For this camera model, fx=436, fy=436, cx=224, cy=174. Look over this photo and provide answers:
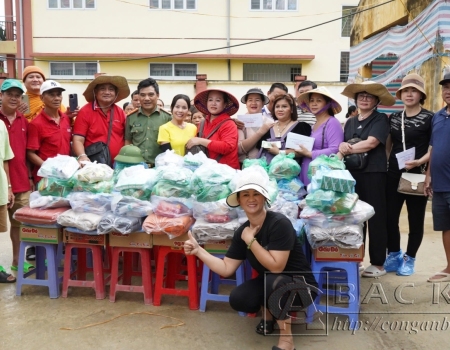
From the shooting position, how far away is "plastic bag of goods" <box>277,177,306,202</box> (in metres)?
3.56

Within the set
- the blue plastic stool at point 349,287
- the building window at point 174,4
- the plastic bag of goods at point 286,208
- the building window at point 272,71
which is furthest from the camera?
the building window at point 272,71

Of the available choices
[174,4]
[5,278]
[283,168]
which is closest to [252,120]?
[283,168]

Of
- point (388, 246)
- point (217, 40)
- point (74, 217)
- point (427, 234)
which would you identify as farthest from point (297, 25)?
point (74, 217)

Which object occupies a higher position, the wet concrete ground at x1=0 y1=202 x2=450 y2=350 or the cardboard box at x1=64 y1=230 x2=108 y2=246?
the cardboard box at x1=64 y1=230 x2=108 y2=246

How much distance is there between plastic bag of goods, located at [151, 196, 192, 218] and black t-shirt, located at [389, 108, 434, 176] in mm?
1997

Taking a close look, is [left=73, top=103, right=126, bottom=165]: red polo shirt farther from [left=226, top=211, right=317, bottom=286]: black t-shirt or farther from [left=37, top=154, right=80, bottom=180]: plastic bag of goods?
[left=226, top=211, right=317, bottom=286]: black t-shirt

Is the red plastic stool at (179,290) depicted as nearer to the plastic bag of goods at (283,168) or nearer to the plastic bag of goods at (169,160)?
the plastic bag of goods at (169,160)

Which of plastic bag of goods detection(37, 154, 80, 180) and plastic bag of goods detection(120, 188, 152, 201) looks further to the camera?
plastic bag of goods detection(37, 154, 80, 180)

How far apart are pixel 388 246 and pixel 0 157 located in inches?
146

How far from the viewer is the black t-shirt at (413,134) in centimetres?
392

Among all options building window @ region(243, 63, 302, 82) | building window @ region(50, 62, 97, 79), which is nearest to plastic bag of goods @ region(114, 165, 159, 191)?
building window @ region(243, 63, 302, 82)

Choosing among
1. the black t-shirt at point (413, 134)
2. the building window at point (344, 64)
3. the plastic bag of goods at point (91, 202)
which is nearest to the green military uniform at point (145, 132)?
the plastic bag of goods at point (91, 202)

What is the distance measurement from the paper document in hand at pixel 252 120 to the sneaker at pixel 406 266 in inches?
75.4

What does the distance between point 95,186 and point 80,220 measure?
30 centimetres
